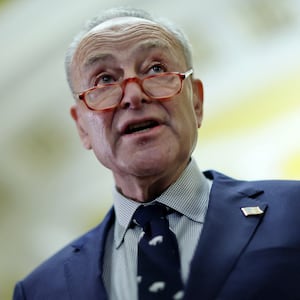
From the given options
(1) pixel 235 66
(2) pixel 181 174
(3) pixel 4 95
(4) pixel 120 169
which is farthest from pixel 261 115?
(3) pixel 4 95

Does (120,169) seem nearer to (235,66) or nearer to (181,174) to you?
(181,174)

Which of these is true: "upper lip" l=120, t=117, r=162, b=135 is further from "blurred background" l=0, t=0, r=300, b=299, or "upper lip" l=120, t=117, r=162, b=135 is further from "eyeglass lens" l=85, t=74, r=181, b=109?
"blurred background" l=0, t=0, r=300, b=299

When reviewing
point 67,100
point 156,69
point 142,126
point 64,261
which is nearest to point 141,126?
point 142,126

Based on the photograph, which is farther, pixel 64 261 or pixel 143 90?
pixel 64 261

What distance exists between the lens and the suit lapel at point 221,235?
3.00ft

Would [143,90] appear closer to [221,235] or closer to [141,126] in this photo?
[141,126]

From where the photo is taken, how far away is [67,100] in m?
1.60

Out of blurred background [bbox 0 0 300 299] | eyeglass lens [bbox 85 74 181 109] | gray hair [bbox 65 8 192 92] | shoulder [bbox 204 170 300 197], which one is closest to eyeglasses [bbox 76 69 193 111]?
eyeglass lens [bbox 85 74 181 109]

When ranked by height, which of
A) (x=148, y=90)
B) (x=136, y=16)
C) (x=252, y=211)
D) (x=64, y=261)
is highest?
(x=136, y=16)

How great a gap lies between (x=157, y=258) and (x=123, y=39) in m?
0.43

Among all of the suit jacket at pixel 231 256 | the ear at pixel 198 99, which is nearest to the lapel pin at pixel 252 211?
the suit jacket at pixel 231 256

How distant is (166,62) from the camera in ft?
3.64

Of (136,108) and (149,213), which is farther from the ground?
(136,108)

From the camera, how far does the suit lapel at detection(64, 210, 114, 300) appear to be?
105cm
